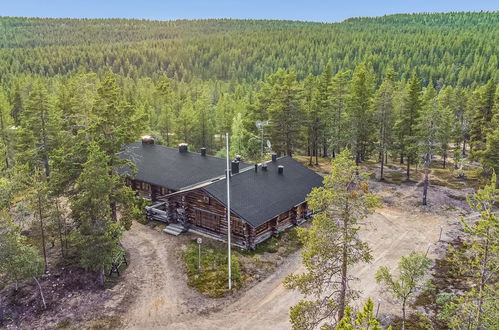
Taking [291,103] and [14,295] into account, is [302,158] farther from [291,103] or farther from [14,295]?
[14,295]

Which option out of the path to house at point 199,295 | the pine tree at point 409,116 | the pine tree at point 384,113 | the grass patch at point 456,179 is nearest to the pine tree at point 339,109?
the pine tree at point 384,113

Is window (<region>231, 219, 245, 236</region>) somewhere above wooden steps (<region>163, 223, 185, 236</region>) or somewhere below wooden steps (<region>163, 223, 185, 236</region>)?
above

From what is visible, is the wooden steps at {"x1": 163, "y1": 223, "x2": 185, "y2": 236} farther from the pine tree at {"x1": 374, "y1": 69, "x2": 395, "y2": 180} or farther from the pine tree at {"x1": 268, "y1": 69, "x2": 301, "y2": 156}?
the pine tree at {"x1": 374, "y1": 69, "x2": 395, "y2": 180}

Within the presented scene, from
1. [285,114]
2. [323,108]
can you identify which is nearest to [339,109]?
[323,108]

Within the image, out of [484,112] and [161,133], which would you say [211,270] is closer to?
[161,133]

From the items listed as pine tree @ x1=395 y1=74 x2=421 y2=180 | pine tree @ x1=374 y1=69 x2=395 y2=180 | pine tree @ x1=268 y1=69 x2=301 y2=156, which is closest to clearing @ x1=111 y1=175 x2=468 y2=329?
pine tree @ x1=395 y1=74 x2=421 y2=180

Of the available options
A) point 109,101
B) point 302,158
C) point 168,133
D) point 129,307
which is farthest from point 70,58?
point 129,307

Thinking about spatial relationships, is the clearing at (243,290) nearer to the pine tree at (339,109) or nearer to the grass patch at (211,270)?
the grass patch at (211,270)
